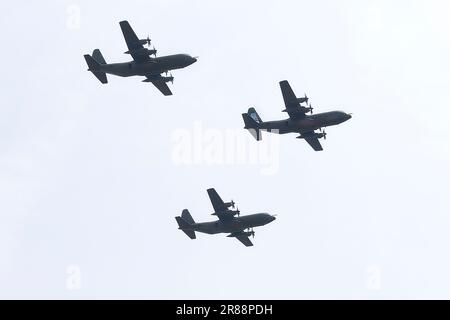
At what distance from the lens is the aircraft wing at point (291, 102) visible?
351 feet

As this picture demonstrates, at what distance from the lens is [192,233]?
118250mm

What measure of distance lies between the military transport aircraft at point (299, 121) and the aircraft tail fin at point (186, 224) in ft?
53.6

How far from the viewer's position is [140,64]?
4141 inches

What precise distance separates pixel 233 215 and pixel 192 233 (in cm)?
865

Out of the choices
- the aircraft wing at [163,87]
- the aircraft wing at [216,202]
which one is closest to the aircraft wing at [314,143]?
the aircraft wing at [216,202]

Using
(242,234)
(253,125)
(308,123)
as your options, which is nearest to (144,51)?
(253,125)

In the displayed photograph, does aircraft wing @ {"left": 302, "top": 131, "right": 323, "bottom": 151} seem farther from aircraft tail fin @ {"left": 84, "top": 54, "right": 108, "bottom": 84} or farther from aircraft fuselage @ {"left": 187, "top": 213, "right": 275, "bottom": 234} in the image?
aircraft tail fin @ {"left": 84, "top": 54, "right": 108, "bottom": 84}

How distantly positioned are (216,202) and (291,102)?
16.6m

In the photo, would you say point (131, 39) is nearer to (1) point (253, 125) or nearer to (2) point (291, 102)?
(1) point (253, 125)

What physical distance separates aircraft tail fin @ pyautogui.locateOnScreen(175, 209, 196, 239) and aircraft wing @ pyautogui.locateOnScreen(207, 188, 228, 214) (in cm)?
649

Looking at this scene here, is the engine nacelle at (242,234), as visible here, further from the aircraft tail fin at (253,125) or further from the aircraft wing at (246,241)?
the aircraft tail fin at (253,125)

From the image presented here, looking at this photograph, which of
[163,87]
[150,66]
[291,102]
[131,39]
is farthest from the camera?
[163,87]
